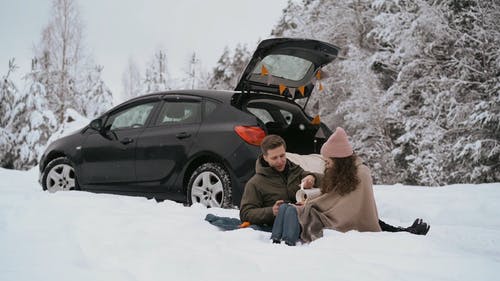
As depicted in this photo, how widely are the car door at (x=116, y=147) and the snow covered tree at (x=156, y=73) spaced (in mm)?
41021

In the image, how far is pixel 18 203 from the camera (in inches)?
207

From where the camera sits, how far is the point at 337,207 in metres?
3.57

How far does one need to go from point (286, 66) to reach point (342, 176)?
8.31 feet

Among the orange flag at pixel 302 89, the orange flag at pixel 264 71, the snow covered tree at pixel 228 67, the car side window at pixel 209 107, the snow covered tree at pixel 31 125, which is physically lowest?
the snow covered tree at pixel 31 125

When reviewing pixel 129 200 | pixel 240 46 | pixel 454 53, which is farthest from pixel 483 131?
pixel 240 46

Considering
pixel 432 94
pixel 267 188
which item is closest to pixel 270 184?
pixel 267 188

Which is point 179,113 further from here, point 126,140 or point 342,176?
point 342,176

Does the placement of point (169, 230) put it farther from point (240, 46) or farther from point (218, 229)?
point (240, 46)

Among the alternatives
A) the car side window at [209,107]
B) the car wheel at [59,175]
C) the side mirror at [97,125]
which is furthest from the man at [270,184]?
the car wheel at [59,175]

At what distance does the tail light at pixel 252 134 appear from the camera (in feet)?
17.1

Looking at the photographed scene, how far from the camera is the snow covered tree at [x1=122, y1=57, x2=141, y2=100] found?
51.0 metres

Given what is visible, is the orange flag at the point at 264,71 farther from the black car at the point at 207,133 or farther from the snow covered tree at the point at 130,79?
the snow covered tree at the point at 130,79

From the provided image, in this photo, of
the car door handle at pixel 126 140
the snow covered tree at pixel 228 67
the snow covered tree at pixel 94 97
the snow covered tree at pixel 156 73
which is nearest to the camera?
the car door handle at pixel 126 140

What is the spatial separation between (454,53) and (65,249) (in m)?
12.2
